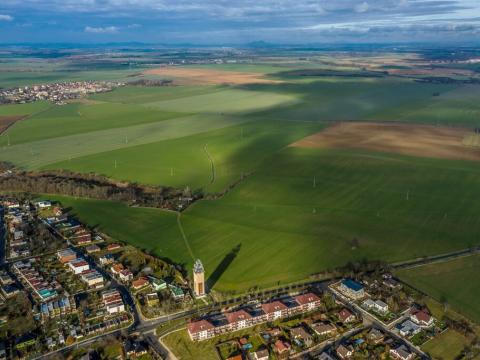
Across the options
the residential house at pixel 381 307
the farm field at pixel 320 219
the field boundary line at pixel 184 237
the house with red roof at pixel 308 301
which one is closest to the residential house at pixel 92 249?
the farm field at pixel 320 219

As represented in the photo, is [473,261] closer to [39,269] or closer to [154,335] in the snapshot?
[154,335]

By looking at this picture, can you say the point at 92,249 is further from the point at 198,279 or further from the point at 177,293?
the point at 198,279

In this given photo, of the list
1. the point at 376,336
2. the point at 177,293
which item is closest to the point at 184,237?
the point at 177,293

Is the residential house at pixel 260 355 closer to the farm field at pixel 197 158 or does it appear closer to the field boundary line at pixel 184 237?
the field boundary line at pixel 184 237

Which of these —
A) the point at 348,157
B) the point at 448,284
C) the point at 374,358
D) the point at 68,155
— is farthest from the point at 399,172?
the point at 68,155

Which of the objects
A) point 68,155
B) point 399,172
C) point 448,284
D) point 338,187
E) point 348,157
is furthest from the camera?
point 68,155
